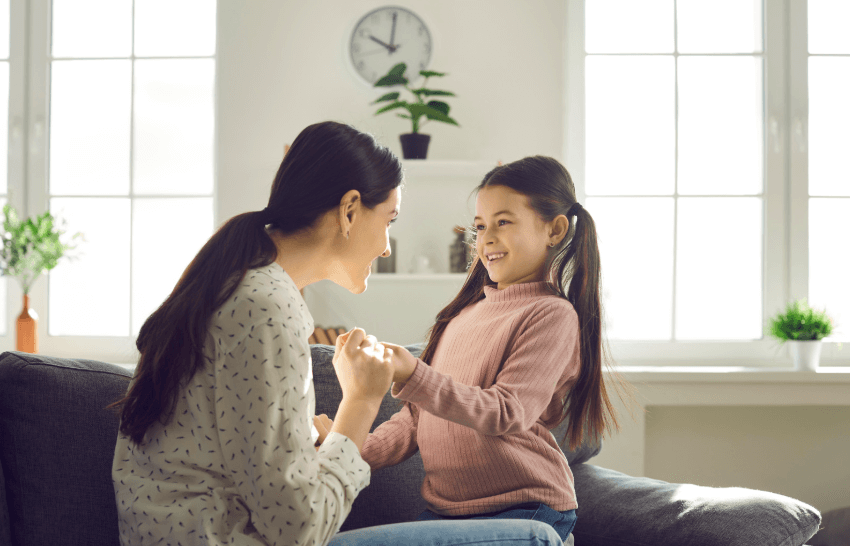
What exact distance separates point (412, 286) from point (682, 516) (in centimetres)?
171

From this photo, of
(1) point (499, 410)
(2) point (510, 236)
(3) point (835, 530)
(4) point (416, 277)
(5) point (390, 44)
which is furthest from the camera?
(5) point (390, 44)

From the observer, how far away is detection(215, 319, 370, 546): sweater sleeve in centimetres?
79

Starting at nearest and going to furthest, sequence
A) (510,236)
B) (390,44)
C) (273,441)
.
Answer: (273,441) → (510,236) → (390,44)

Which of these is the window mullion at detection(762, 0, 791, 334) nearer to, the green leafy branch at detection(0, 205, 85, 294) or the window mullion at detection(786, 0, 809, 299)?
the window mullion at detection(786, 0, 809, 299)

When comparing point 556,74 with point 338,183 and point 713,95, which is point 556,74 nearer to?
point 713,95

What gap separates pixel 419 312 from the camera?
2.88 metres

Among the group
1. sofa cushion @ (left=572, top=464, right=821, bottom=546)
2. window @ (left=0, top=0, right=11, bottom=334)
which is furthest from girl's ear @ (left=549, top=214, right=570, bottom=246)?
window @ (left=0, top=0, right=11, bottom=334)

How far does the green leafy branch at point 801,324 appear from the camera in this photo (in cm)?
261

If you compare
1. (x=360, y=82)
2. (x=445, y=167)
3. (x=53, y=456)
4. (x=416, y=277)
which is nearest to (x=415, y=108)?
(x=445, y=167)

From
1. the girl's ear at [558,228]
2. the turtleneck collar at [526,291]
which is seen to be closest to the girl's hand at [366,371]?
the turtleneck collar at [526,291]

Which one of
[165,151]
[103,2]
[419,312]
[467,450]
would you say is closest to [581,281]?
[467,450]

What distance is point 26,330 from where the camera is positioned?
8.93 feet

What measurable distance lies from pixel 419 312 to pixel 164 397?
2.07 metres

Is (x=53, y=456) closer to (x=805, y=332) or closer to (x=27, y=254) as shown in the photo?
(x=27, y=254)
